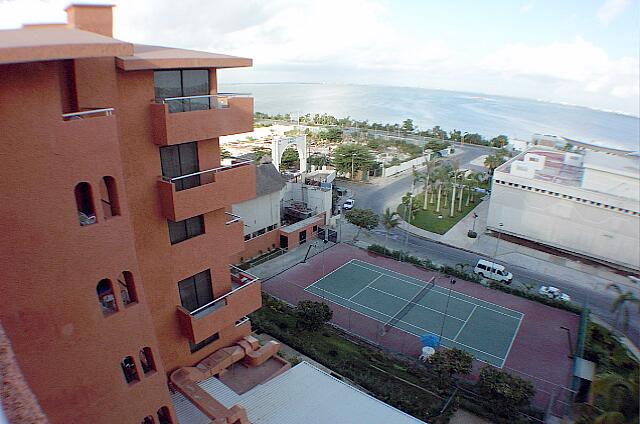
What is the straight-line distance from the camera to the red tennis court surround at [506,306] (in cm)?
1766

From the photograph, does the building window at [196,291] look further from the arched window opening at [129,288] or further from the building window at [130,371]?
the arched window opening at [129,288]

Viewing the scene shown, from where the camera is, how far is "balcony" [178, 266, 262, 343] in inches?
438

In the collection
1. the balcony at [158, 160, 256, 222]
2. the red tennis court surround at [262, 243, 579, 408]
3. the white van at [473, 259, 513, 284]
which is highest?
the balcony at [158, 160, 256, 222]

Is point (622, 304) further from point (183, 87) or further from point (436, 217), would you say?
point (183, 87)

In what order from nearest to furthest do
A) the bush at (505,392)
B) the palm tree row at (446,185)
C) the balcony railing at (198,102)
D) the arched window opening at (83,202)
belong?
the arched window opening at (83,202), the balcony railing at (198,102), the bush at (505,392), the palm tree row at (446,185)

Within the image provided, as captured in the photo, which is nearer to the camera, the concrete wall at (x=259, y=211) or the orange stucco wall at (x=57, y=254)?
the orange stucco wall at (x=57, y=254)

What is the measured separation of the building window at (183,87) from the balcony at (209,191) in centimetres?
172

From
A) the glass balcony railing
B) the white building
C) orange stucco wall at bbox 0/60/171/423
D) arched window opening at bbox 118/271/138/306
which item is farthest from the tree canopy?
arched window opening at bbox 118/271/138/306

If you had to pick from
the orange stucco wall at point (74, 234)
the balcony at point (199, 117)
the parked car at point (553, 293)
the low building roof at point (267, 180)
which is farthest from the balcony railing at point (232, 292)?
the parked car at point (553, 293)

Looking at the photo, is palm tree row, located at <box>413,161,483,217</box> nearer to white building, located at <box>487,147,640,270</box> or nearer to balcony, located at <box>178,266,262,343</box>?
white building, located at <box>487,147,640,270</box>

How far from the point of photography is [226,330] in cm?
1277

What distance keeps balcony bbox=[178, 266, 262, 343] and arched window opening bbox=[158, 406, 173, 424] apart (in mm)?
2026

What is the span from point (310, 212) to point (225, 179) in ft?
68.0

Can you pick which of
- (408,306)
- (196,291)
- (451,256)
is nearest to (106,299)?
(196,291)
